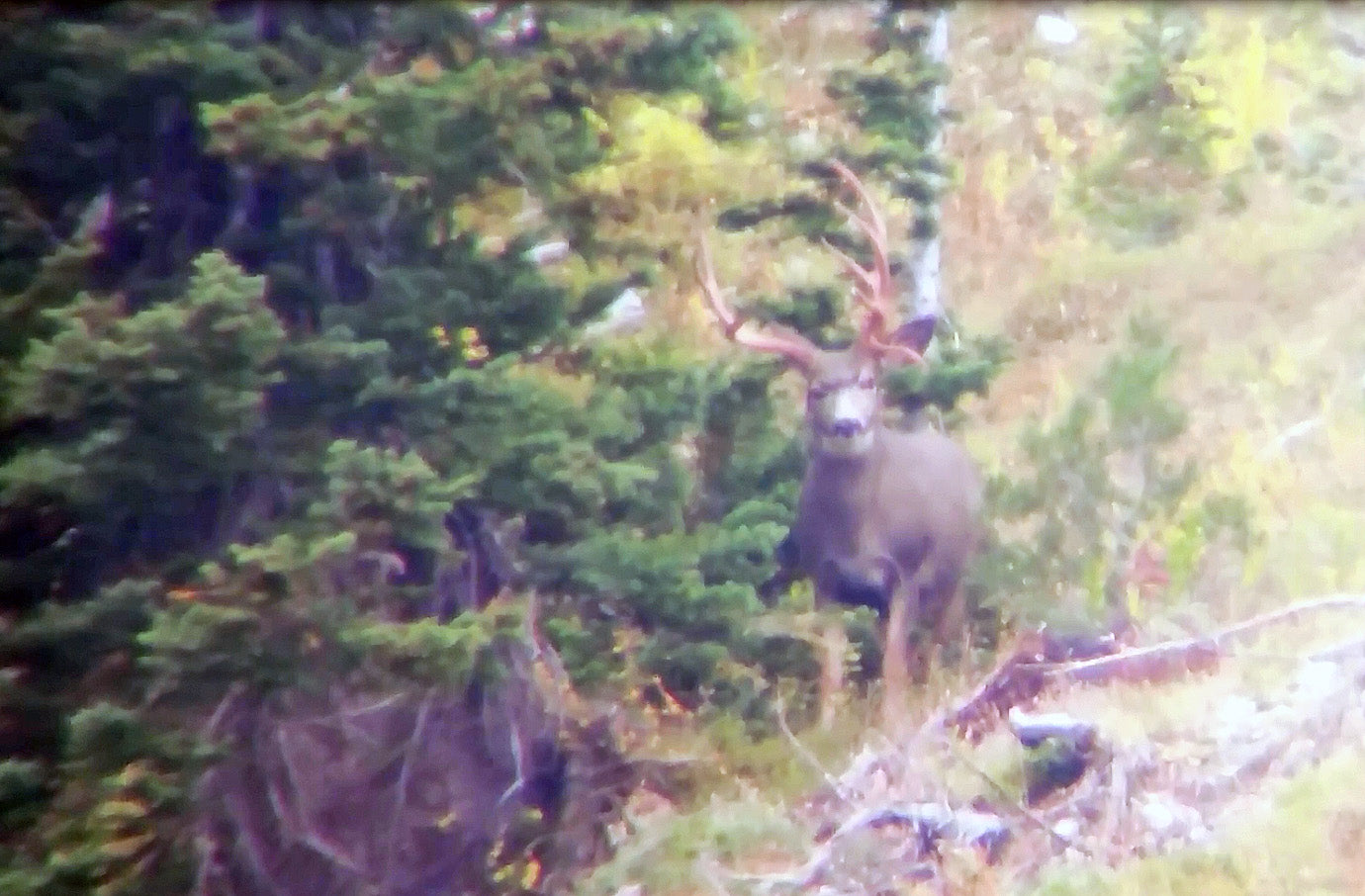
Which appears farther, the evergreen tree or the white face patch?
the white face patch

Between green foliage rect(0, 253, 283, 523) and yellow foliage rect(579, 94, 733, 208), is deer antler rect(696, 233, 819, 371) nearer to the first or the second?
yellow foliage rect(579, 94, 733, 208)

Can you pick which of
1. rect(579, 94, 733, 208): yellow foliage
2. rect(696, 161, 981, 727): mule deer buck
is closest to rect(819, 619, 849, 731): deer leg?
rect(696, 161, 981, 727): mule deer buck

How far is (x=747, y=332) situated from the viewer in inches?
75.7

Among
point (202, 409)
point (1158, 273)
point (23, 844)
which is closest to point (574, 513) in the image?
point (202, 409)

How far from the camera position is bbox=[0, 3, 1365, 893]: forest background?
5.18 ft

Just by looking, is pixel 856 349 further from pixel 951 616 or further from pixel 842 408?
pixel 951 616

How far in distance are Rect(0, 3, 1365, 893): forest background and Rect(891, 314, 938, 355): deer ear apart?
0.05 meters

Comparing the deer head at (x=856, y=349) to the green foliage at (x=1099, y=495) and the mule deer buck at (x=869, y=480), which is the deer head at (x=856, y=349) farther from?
the green foliage at (x=1099, y=495)

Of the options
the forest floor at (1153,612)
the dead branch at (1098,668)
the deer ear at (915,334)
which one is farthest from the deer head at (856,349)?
the dead branch at (1098,668)

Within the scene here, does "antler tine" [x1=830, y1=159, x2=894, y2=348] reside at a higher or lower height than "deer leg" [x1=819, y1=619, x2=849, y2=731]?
higher

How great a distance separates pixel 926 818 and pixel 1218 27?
107cm

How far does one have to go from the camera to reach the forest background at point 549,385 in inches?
62.2

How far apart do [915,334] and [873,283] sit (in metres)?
0.09

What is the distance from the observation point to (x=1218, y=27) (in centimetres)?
193
